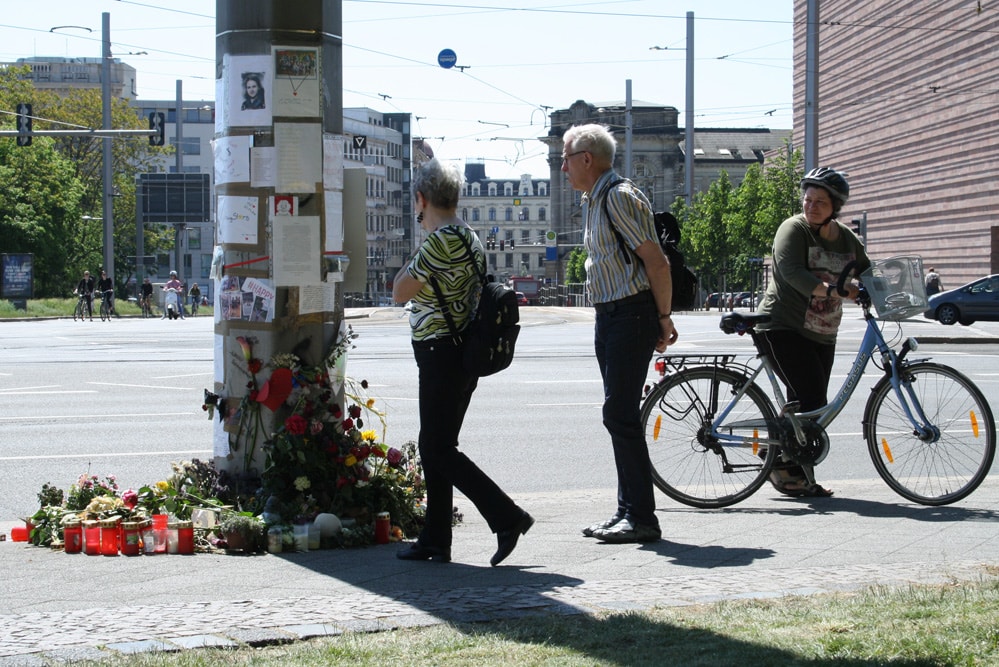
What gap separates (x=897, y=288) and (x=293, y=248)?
10.3ft

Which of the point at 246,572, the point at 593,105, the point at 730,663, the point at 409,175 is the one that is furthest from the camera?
the point at 409,175

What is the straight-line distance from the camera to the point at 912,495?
7.40 meters

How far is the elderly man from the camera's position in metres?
6.36

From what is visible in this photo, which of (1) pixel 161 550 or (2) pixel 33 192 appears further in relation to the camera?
(2) pixel 33 192

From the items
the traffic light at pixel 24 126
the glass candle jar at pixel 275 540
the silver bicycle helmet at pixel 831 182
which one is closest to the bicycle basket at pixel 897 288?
the silver bicycle helmet at pixel 831 182

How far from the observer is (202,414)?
13.3 m

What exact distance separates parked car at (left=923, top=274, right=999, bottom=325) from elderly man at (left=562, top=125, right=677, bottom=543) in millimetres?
34421

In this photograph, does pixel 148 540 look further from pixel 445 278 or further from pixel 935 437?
pixel 935 437

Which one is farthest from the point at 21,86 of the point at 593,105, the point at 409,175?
the point at 409,175

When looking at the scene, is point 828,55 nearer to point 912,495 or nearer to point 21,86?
point 21,86

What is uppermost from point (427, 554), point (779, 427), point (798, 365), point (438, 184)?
point (438, 184)

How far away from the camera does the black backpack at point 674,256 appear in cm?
643

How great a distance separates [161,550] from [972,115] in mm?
43709

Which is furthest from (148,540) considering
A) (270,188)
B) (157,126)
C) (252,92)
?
(157,126)
